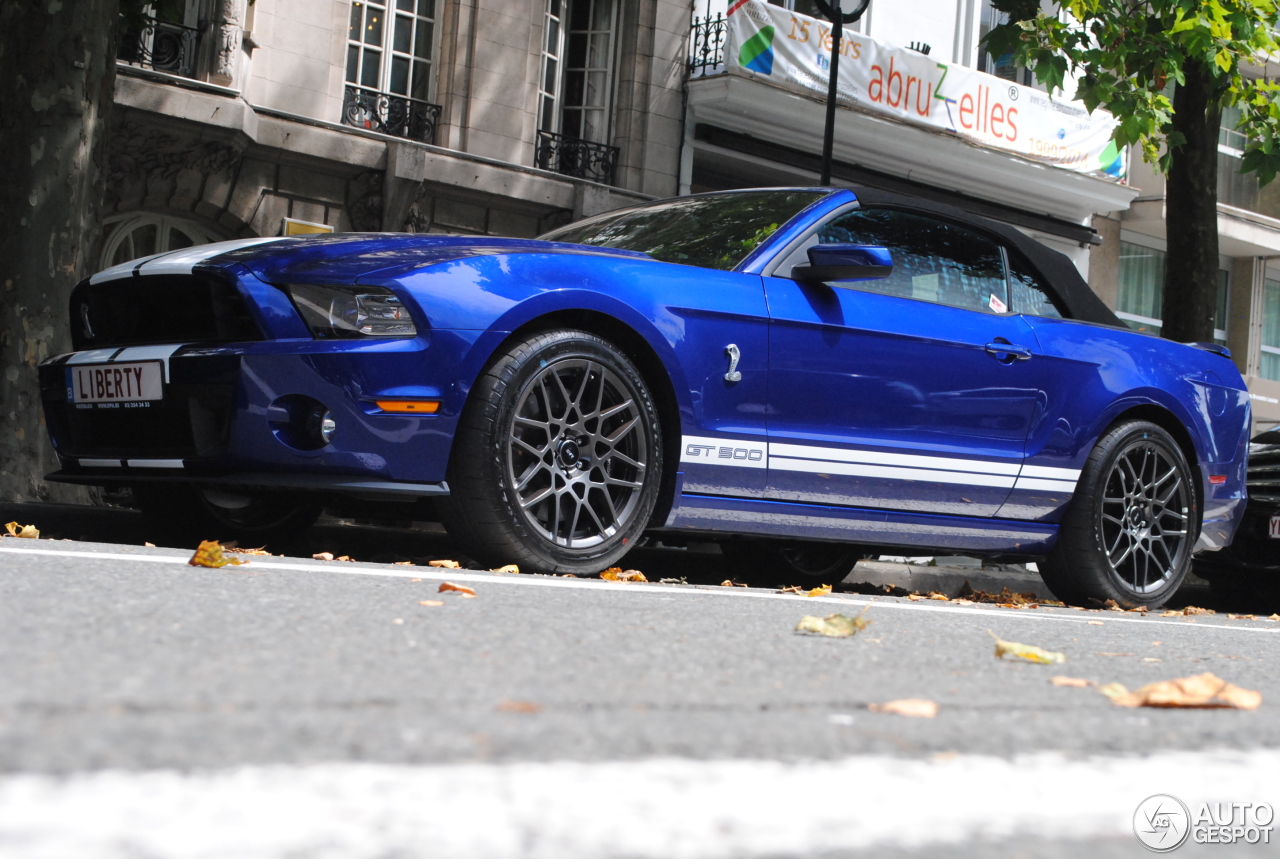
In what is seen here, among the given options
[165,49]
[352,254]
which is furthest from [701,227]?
[165,49]

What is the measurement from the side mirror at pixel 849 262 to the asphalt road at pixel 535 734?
1846mm

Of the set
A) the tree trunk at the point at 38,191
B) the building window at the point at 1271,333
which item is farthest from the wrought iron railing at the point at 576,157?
the building window at the point at 1271,333

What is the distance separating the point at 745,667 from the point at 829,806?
3.09ft

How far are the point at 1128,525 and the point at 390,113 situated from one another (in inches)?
433

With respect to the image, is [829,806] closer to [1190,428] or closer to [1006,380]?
[1006,380]

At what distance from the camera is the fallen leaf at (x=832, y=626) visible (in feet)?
10.2

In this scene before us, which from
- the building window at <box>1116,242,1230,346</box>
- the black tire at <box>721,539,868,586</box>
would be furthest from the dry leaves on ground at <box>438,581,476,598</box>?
the building window at <box>1116,242,1230,346</box>

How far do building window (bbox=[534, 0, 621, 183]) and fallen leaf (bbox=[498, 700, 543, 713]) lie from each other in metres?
14.9

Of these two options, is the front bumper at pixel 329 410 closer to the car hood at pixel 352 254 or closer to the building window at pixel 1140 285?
the car hood at pixel 352 254

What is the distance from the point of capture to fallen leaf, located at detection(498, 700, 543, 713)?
1894mm

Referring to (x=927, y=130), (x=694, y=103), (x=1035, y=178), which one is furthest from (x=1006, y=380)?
(x=1035, y=178)

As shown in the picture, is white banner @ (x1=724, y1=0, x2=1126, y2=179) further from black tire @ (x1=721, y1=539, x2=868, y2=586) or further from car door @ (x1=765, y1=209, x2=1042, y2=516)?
car door @ (x1=765, y1=209, x2=1042, y2=516)

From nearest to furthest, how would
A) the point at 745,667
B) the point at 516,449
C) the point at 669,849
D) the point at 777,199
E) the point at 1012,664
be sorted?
the point at 669,849
the point at 745,667
the point at 1012,664
the point at 516,449
the point at 777,199

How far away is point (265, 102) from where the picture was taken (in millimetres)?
13836
